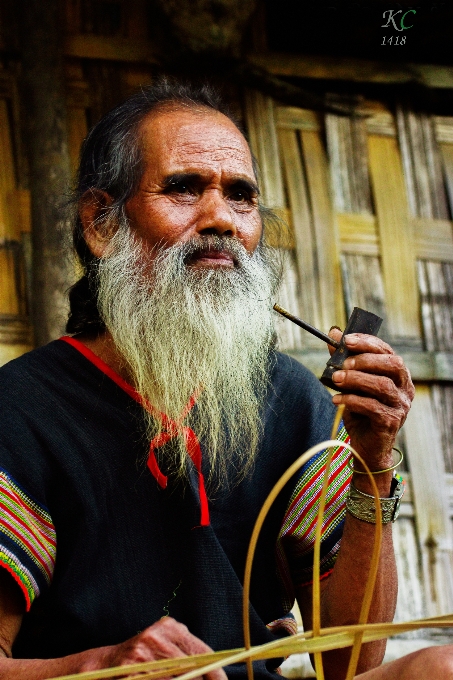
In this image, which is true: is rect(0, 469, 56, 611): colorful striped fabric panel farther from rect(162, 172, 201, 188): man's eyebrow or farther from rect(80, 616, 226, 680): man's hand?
rect(162, 172, 201, 188): man's eyebrow

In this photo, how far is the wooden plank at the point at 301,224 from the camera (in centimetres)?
369

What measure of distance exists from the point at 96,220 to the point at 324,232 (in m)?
1.33

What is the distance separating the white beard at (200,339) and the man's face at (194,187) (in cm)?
4

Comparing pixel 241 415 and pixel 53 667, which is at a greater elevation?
pixel 241 415

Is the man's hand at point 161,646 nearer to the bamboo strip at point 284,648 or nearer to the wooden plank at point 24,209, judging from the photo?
the bamboo strip at point 284,648

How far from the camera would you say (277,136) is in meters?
3.81

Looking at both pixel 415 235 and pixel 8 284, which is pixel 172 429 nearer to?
pixel 8 284

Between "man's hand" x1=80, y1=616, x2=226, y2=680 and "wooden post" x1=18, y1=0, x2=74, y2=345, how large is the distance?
167 cm

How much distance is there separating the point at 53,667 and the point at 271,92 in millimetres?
2613

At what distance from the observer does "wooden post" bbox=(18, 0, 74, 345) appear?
3.24m

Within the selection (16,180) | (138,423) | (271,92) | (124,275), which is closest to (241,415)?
(138,423)

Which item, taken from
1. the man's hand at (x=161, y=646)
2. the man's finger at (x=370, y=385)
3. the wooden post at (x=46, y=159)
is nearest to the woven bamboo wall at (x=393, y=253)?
the wooden post at (x=46, y=159)

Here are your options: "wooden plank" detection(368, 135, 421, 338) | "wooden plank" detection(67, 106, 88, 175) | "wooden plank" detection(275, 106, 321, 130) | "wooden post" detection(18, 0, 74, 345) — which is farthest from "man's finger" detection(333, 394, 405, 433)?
"wooden plank" detection(275, 106, 321, 130)

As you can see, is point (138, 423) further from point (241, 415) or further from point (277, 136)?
point (277, 136)
